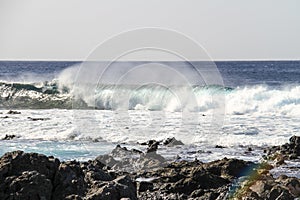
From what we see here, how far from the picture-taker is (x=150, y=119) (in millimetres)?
36250

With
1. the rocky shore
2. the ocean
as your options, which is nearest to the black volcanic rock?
the rocky shore

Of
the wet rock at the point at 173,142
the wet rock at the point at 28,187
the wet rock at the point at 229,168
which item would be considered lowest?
the wet rock at the point at 173,142

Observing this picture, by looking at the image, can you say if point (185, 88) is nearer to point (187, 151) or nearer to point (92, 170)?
point (187, 151)

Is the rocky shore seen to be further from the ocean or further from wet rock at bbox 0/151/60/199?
the ocean

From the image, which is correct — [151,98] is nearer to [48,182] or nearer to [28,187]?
[48,182]

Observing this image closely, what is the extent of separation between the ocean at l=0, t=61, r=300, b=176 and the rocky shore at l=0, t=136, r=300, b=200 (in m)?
2.11

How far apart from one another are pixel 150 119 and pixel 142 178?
61.6 feet

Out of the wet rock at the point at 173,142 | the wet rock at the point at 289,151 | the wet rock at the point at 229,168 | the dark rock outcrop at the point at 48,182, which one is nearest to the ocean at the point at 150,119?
the wet rock at the point at 173,142

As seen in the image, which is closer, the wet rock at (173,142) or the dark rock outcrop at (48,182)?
the dark rock outcrop at (48,182)

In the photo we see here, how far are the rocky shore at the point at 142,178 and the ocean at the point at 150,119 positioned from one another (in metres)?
2.11

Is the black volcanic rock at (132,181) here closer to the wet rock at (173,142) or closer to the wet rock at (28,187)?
the wet rock at (28,187)

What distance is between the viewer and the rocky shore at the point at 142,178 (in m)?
11.5

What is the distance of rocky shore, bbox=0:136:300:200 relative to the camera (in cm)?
1153

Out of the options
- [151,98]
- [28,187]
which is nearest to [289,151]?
[28,187]
